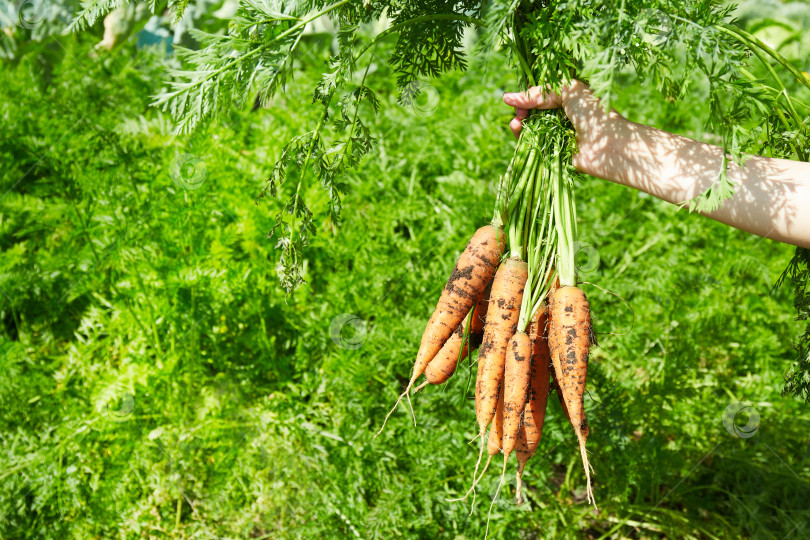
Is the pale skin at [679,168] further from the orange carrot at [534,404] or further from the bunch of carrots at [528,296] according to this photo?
the orange carrot at [534,404]

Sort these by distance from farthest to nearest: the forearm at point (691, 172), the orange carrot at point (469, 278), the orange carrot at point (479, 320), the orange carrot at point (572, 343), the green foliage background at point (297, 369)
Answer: the green foliage background at point (297, 369)
the orange carrot at point (479, 320)
the orange carrot at point (469, 278)
the orange carrot at point (572, 343)
the forearm at point (691, 172)

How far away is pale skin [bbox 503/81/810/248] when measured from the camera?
1146 mm

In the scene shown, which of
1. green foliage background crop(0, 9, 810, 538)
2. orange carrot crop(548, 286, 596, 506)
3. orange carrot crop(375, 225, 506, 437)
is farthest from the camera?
green foliage background crop(0, 9, 810, 538)

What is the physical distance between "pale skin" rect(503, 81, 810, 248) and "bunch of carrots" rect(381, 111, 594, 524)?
6 centimetres

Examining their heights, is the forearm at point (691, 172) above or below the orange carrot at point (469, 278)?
above

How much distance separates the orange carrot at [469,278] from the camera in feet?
4.82

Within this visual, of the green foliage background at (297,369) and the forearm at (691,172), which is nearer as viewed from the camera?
the forearm at (691,172)

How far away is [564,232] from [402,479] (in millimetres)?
1189

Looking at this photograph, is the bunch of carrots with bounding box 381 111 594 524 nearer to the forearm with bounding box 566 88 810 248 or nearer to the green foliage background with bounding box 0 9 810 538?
the forearm with bounding box 566 88 810 248

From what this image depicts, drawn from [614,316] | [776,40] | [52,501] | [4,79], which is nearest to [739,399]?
[614,316]

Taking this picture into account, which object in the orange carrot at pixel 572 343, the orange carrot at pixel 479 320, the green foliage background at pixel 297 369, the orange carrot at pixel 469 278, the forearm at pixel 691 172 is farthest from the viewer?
the green foliage background at pixel 297 369

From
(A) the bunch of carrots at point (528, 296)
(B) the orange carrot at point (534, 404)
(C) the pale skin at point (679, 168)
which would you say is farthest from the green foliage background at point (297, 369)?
(C) the pale skin at point (679, 168)

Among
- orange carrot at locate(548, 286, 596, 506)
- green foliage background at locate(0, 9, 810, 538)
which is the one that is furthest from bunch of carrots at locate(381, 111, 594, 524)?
green foliage background at locate(0, 9, 810, 538)

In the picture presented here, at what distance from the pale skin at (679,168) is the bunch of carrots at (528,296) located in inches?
2.2
